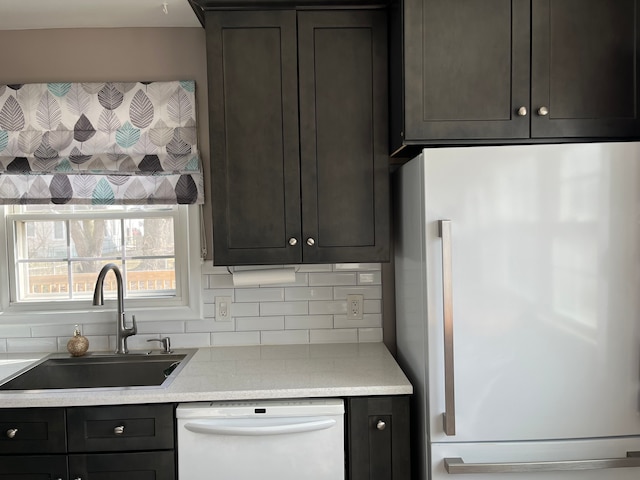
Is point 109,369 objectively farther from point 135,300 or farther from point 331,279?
point 331,279

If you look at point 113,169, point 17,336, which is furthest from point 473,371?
point 17,336

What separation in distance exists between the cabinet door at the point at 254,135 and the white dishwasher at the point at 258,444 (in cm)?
57

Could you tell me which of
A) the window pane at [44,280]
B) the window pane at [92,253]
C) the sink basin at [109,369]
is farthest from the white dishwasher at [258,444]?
the window pane at [44,280]

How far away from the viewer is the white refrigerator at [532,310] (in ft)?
5.27

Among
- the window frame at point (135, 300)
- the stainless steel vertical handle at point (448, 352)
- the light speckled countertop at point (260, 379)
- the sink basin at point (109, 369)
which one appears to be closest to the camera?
A: the stainless steel vertical handle at point (448, 352)

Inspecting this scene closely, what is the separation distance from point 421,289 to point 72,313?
160 cm

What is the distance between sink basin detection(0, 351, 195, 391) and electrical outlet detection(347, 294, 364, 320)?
0.74 meters

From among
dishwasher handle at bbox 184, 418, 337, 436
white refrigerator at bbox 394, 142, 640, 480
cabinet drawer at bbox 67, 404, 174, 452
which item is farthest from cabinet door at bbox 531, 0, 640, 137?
cabinet drawer at bbox 67, 404, 174, 452

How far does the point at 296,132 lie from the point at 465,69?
0.65 metres

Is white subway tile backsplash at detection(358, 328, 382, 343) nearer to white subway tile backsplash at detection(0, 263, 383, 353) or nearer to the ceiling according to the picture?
white subway tile backsplash at detection(0, 263, 383, 353)

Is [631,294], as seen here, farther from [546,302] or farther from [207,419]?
[207,419]

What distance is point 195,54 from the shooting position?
226cm

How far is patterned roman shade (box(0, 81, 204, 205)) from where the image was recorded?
2188mm

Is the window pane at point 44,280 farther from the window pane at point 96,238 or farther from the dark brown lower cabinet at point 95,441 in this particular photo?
the dark brown lower cabinet at point 95,441
